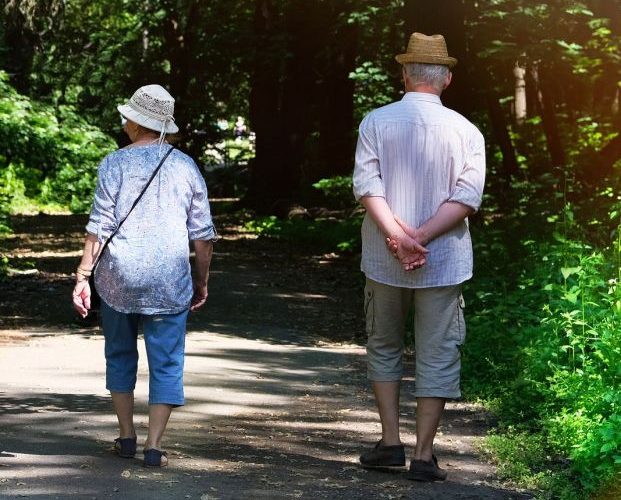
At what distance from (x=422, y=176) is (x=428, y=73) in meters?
0.55

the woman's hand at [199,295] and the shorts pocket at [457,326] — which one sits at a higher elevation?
the woman's hand at [199,295]

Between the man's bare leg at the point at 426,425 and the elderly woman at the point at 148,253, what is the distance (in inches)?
47.7

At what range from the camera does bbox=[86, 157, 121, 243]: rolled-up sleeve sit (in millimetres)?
6059

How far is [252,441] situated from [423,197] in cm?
195

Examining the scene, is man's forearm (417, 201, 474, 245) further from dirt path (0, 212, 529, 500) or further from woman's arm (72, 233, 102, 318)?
woman's arm (72, 233, 102, 318)

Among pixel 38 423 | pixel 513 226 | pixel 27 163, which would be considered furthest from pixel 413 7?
pixel 27 163

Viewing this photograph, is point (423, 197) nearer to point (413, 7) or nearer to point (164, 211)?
point (164, 211)

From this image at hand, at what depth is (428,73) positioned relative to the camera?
6.23m

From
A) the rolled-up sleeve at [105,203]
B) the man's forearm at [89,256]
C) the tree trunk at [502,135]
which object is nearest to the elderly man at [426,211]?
the rolled-up sleeve at [105,203]

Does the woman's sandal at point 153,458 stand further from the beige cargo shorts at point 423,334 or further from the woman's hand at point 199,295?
the beige cargo shorts at point 423,334

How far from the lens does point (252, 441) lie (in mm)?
7133

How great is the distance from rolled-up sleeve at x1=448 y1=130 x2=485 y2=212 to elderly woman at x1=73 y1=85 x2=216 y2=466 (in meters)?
1.29

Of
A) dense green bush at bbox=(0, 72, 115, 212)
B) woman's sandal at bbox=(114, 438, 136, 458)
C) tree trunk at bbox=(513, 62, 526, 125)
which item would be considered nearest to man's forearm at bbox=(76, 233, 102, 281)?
woman's sandal at bbox=(114, 438, 136, 458)

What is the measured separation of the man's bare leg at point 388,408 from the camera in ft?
20.5
